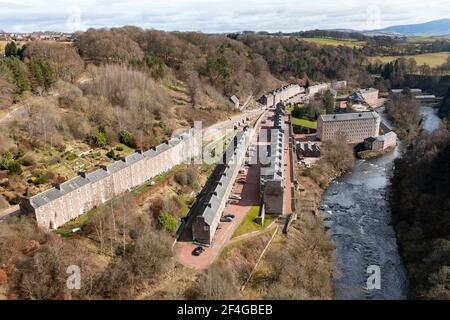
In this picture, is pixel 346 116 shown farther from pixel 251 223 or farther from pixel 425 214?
pixel 251 223

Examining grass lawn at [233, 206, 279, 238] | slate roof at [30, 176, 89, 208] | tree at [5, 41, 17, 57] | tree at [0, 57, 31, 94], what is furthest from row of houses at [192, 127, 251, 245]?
tree at [5, 41, 17, 57]

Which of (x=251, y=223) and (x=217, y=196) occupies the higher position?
(x=217, y=196)

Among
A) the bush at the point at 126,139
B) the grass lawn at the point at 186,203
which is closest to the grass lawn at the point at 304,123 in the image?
the bush at the point at 126,139

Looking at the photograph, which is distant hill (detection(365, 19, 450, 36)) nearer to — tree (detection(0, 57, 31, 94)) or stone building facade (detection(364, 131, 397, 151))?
stone building facade (detection(364, 131, 397, 151))

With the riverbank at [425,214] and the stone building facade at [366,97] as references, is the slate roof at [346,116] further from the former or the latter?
the stone building facade at [366,97]

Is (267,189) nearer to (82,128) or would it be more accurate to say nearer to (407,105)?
(82,128)

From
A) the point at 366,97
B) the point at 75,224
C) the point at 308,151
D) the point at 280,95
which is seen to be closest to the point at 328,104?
the point at 280,95

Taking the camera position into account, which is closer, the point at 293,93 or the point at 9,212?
the point at 9,212

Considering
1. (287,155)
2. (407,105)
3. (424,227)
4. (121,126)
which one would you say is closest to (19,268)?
(121,126)
